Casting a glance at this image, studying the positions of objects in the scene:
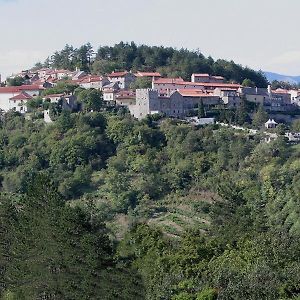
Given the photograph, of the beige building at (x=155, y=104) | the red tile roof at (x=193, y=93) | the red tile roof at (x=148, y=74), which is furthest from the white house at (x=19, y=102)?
the red tile roof at (x=193, y=93)

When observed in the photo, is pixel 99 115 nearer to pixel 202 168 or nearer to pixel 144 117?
pixel 144 117

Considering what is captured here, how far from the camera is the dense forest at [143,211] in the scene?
2056 centimetres

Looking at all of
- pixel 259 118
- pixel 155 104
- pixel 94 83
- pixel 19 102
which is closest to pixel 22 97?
pixel 19 102

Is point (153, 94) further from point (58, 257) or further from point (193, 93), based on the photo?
point (58, 257)

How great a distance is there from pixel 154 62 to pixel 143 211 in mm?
30771

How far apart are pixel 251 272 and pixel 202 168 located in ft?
73.7

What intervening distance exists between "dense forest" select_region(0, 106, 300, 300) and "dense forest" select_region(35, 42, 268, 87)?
15905 mm

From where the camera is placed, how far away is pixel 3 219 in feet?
77.8

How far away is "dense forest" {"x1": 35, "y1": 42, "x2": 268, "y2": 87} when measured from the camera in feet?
216

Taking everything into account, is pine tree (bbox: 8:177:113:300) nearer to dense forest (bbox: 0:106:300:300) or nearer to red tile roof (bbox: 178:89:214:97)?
dense forest (bbox: 0:106:300:300)

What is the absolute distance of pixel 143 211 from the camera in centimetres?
4022

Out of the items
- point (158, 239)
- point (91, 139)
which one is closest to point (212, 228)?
point (158, 239)

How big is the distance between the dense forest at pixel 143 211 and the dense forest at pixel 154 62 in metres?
15.9

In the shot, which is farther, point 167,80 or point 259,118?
point 167,80
